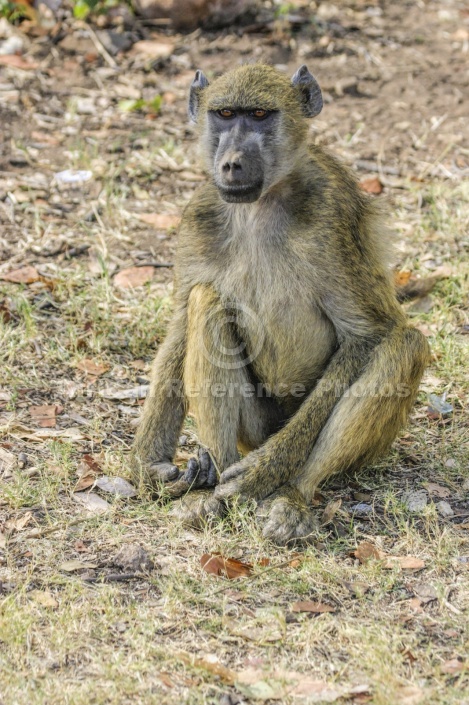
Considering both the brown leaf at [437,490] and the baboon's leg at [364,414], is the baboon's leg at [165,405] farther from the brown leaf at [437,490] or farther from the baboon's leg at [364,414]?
the brown leaf at [437,490]

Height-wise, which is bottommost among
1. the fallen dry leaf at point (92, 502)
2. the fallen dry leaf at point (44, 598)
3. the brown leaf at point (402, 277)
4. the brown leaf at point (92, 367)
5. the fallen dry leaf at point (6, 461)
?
the fallen dry leaf at point (44, 598)

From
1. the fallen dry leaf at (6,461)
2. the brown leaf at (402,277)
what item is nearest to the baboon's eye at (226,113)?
the fallen dry leaf at (6,461)

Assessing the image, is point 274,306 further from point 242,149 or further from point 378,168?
point 378,168

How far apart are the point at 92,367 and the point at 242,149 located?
211 cm

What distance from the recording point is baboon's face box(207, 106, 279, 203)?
193 inches

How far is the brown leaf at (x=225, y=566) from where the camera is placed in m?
4.56

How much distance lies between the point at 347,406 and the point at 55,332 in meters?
2.46

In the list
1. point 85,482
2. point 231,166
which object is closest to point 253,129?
point 231,166

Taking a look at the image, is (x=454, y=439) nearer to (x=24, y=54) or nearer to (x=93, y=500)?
(x=93, y=500)

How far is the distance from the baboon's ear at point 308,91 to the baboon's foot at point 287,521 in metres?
2.08

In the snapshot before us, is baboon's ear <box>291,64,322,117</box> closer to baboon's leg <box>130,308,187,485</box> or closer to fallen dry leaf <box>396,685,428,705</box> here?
baboon's leg <box>130,308,187,485</box>

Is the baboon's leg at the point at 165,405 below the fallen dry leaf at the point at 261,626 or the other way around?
the other way around

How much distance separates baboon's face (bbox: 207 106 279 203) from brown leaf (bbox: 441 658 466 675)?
7.71 ft


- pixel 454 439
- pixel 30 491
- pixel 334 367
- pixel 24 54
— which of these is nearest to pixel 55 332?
pixel 30 491
